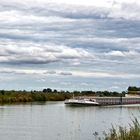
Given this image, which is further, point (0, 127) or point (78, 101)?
point (78, 101)

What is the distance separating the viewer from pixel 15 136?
32344 mm

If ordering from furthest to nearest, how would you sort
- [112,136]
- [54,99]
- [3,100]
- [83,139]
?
[54,99]
[3,100]
[83,139]
[112,136]

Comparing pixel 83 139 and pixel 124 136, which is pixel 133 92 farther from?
pixel 124 136

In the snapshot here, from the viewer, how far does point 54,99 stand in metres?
132

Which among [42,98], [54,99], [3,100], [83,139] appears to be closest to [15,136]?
[83,139]

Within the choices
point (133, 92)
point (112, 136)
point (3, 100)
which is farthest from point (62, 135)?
point (133, 92)

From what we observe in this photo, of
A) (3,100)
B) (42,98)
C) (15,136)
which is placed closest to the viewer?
(15,136)

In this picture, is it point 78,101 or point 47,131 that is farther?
point 78,101

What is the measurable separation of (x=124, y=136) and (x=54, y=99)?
116073mm

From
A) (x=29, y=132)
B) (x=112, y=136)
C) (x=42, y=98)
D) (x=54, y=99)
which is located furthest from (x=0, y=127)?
(x=54, y=99)

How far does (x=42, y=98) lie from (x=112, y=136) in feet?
344

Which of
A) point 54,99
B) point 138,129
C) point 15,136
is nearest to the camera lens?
point 138,129

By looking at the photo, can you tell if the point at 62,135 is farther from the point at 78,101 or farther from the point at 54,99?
the point at 54,99

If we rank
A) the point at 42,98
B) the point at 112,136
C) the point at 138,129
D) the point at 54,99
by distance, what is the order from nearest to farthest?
1. the point at 138,129
2. the point at 112,136
3. the point at 42,98
4. the point at 54,99
